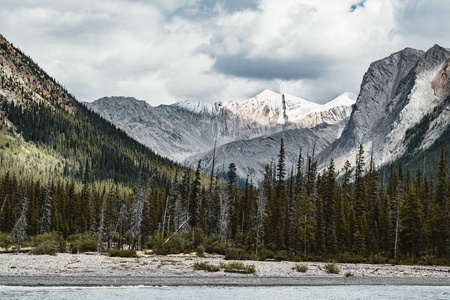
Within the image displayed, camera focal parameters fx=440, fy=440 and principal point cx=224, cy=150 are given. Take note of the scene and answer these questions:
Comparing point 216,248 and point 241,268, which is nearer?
point 241,268

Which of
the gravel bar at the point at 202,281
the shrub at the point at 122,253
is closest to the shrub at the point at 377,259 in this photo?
the gravel bar at the point at 202,281

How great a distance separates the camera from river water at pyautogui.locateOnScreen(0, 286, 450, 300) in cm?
2709

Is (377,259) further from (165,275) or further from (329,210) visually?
(165,275)

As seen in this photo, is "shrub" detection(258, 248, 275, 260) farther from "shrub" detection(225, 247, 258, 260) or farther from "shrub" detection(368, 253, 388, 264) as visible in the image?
"shrub" detection(368, 253, 388, 264)

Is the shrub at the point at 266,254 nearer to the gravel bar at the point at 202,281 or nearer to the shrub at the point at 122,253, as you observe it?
the shrub at the point at 122,253

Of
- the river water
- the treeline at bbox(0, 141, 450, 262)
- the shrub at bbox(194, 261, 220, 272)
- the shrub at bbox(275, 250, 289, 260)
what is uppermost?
the treeline at bbox(0, 141, 450, 262)

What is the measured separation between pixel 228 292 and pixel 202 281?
→ 5.34 meters

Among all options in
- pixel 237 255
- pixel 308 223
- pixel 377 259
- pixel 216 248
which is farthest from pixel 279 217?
pixel 377 259

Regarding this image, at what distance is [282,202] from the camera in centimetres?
7550

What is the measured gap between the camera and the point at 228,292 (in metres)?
30.9

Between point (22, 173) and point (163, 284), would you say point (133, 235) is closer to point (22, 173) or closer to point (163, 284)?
point (163, 284)

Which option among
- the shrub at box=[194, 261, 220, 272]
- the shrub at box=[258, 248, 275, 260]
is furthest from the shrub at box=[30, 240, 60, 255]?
the shrub at box=[258, 248, 275, 260]

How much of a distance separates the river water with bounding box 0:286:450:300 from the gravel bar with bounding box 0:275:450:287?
1.70 metres

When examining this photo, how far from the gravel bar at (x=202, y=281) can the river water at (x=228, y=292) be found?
1703 millimetres
